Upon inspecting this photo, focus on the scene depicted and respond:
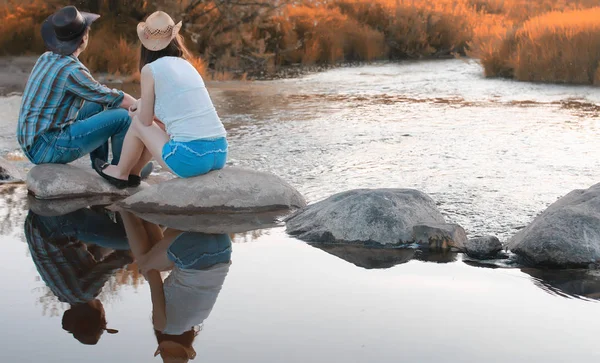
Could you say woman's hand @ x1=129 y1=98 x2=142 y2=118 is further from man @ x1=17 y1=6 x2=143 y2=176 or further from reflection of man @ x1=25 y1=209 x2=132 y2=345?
reflection of man @ x1=25 y1=209 x2=132 y2=345

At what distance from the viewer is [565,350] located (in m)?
3.78

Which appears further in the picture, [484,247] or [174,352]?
[484,247]

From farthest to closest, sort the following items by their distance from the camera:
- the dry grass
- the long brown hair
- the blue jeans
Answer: the dry grass < the blue jeans < the long brown hair

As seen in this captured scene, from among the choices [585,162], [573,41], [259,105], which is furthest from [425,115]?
[573,41]

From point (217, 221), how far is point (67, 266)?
133 cm

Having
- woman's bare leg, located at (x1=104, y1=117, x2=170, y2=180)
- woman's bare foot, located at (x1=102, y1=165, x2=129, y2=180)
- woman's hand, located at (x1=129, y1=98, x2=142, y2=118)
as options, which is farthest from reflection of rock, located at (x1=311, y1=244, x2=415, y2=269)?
woman's bare foot, located at (x1=102, y1=165, x2=129, y2=180)

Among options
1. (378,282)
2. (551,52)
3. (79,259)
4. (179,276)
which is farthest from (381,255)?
(551,52)

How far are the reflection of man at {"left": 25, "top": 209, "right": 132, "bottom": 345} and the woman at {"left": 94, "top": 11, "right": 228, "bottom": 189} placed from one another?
0.64 meters

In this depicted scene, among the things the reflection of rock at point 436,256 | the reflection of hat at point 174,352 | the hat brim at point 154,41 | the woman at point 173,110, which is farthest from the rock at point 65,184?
the reflection of hat at point 174,352

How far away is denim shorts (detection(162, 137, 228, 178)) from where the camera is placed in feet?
20.4

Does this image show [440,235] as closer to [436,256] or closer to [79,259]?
[436,256]

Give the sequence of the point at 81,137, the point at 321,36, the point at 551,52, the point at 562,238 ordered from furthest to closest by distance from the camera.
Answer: the point at 321,36 → the point at 551,52 → the point at 81,137 → the point at 562,238

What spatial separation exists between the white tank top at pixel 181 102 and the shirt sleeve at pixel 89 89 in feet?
2.07

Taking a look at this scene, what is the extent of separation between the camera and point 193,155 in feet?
20.5
